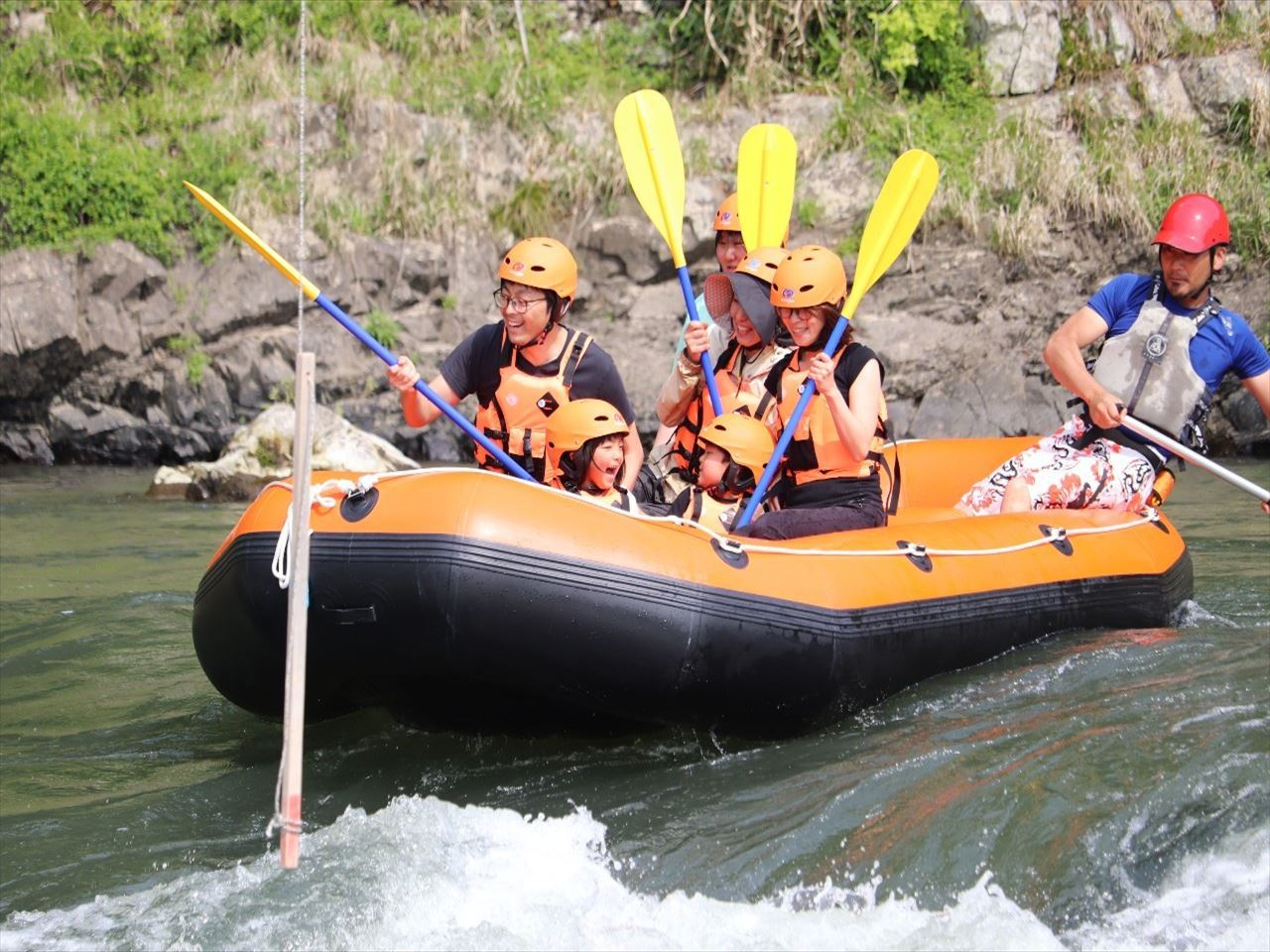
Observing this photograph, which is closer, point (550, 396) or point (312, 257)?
point (550, 396)

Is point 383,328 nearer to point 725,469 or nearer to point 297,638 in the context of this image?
point 725,469

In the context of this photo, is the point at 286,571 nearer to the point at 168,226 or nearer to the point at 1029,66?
the point at 168,226

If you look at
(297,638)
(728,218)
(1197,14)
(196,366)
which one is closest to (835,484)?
(728,218)

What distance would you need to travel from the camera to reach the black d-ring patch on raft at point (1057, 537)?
4793 millimetres

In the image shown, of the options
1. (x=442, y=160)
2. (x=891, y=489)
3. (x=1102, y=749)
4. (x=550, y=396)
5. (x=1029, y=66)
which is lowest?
(x=1102, y=749)

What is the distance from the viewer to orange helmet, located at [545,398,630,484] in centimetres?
417

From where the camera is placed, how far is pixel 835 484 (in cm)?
465

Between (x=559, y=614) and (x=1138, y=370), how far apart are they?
7.92 ft

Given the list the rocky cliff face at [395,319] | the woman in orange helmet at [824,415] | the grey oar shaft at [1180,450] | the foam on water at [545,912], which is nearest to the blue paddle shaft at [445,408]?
the woman in orange helmet at [824,415]

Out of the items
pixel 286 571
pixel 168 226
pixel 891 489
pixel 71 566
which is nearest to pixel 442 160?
pixel 168 226

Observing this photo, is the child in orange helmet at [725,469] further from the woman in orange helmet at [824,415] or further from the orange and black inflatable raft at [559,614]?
the orange and black inflatable raft at [559,614]

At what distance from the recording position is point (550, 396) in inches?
174

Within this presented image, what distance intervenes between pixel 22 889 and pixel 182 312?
24.8 feet

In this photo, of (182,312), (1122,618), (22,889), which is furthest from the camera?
(182,312)
